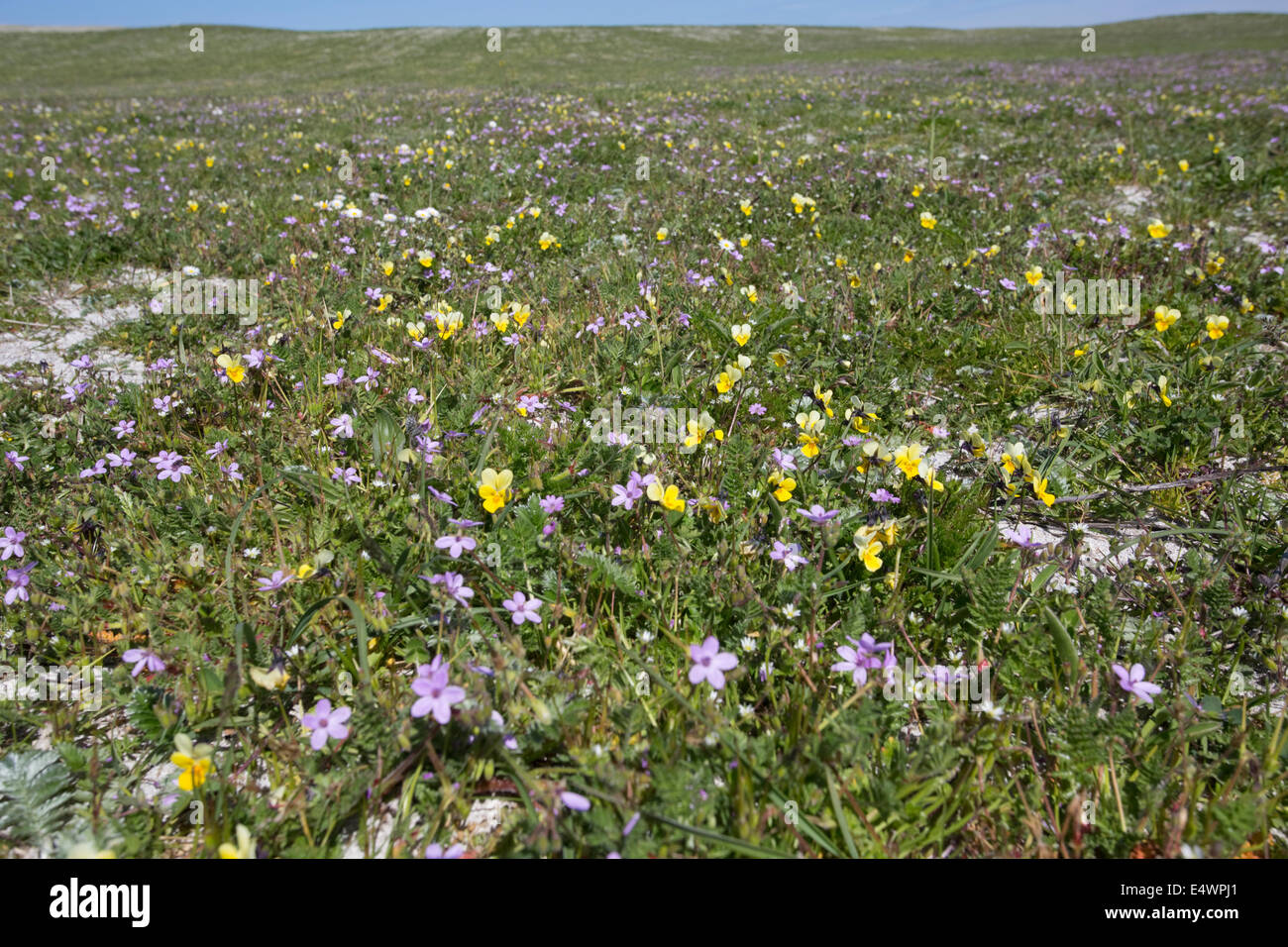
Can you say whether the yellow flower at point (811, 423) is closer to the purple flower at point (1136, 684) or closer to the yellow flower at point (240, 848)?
the purple flower at point (1136, 684)

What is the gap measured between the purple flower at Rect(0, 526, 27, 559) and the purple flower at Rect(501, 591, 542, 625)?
7.34 feet

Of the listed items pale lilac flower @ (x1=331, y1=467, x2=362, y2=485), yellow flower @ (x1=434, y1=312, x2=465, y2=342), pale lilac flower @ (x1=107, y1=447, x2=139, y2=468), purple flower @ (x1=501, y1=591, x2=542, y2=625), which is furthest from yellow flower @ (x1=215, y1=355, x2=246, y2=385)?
purple flower @ (x1=501, y1=591, x2=542, y2=625)

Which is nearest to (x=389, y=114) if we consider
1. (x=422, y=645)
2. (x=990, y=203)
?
(x=990, y=203)

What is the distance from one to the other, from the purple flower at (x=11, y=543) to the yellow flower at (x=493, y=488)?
205cm

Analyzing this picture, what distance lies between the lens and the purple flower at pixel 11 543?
295 cm

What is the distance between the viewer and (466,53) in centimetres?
4944

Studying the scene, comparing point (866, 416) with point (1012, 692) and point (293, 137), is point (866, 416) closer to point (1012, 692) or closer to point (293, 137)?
point (1012, 692)

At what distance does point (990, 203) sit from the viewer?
7.68 meters

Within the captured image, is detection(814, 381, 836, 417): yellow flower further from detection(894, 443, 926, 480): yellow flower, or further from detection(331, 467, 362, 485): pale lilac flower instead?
detection(331, 467, 362, 485): pale lilac flower

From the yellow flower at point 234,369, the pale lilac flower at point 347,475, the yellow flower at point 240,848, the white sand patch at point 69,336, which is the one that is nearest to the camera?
the yellow flower at point 240,848

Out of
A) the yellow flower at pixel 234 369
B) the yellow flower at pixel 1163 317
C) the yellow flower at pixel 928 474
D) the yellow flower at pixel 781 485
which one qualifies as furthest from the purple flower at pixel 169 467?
the yellow flower at pixel 1163 317

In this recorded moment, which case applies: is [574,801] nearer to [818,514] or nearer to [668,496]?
[668,496]
